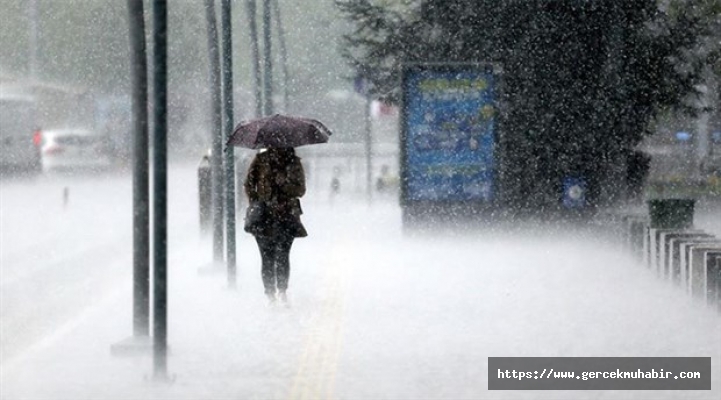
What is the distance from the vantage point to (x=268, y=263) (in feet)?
54.3

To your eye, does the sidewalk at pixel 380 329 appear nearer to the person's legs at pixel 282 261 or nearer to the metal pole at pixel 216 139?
the person's legs at pixel 282 261

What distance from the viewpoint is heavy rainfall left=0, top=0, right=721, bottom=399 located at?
12.2m

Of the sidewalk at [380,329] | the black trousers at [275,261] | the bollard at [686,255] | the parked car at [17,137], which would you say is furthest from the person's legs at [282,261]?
the parked car at [17,137]

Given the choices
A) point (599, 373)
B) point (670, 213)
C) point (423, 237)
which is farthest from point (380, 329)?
point (423, 237)

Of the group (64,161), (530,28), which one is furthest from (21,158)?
(530,28)

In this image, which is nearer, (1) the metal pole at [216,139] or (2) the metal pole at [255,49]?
Answer: (1) the metal pole at [216,139]

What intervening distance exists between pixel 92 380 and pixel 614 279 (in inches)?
342

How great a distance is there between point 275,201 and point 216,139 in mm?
3547

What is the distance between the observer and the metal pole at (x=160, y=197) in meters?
11.7

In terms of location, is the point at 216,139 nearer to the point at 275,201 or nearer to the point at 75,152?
the point at 275,201

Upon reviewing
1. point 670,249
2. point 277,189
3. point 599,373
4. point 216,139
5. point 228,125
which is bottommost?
point 599,373

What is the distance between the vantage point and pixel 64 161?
190ft

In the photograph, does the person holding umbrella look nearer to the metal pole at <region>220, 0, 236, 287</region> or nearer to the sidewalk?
the sidewalk

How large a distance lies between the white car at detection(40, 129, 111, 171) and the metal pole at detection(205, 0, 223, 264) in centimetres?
3718
